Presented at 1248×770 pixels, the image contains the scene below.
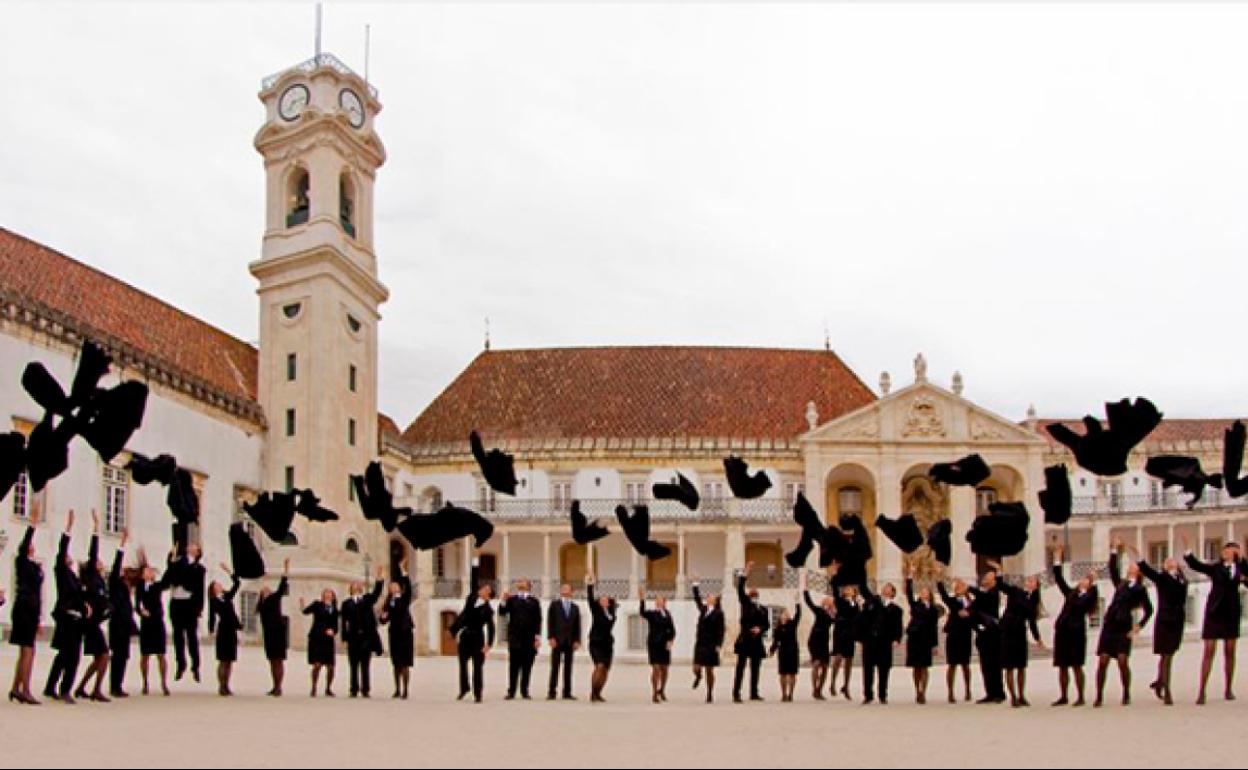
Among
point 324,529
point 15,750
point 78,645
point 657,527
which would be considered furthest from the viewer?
point 657,527

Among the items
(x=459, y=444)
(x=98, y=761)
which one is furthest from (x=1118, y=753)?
(x=459, y=444)

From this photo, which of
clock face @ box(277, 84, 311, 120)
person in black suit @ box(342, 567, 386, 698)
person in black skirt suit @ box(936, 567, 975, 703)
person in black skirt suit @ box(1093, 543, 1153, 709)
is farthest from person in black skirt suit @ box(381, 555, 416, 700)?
clock face @ box(277, 84, 311, 120)

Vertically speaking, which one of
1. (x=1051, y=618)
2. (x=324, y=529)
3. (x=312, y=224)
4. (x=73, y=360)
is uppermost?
(x=312, y=224)

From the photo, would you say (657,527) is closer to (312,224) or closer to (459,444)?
(459,444)

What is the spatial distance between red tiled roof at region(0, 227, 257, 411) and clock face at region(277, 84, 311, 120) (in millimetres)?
6386

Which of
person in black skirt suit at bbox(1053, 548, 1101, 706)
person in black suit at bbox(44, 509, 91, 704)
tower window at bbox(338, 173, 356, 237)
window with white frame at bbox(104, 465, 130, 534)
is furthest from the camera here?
tower window at bbox(338, 173, 356, 237)

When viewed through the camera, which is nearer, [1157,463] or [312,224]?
[1157,463]

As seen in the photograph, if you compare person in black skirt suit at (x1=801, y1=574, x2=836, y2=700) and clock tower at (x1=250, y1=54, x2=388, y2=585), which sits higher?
clock tower at (x1=250, y1=54, x2=388, y2=585)

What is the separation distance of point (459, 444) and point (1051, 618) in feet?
67.3

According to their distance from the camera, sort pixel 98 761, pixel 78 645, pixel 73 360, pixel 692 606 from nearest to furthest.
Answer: pixel 98 761 → pixel 78 645 → pixel 73 360 → pixel 692 606

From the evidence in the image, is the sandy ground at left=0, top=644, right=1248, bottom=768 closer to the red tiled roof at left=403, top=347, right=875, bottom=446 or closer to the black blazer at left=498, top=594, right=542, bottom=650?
the black blazer at left=498, top=594, right=542, bottom=650

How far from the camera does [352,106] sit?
44062mm

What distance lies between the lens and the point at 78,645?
15469 millimetres

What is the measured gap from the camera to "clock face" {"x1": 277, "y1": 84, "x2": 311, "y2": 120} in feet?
140
